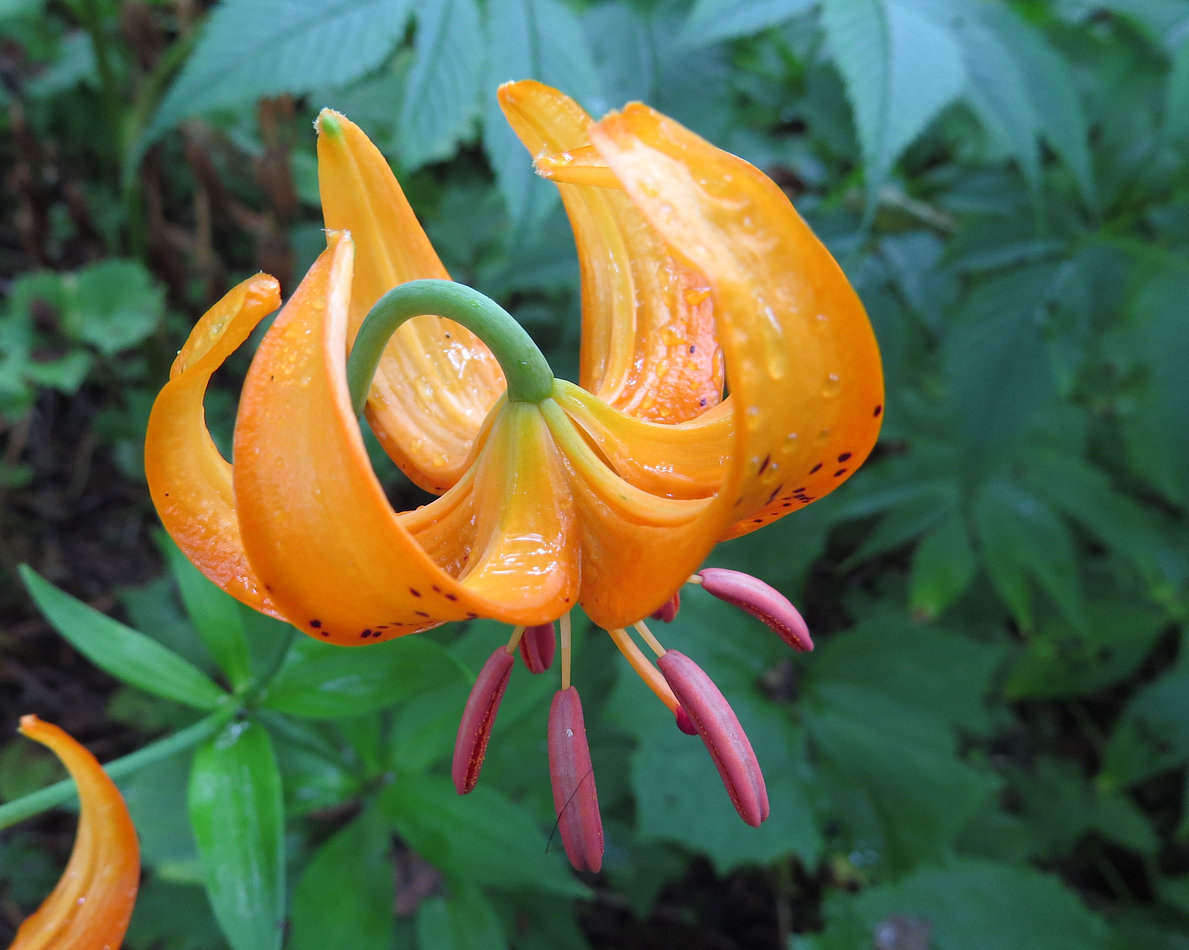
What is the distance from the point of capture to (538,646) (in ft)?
2.39

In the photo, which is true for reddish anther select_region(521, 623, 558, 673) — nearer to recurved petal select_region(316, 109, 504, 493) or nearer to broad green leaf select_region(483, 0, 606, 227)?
recurved petal select_region(316, 109, 504, 493)

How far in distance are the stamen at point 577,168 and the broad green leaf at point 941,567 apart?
1123mm

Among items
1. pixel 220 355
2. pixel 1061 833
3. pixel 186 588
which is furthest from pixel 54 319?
pixel 1061 833

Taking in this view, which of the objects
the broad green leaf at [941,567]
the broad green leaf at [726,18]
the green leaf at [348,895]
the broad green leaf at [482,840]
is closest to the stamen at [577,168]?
the broad green leaf at [726,18]

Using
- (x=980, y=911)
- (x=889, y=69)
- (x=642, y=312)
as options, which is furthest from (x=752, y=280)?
(x=980, y=911)

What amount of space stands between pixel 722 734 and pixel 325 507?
1.18 feet

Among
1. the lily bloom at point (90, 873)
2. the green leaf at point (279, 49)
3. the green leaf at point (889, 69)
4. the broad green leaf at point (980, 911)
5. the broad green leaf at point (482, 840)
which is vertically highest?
the green leaf at point (279, 49)

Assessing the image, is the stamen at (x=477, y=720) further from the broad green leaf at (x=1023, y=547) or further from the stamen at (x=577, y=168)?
the broad green leaf at (x=1023, y=547)

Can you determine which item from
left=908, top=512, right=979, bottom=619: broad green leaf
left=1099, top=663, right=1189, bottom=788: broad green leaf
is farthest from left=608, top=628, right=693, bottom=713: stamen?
left=1099, top=663, right=1189, bottom=788: broad green leaf

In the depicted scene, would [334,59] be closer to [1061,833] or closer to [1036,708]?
[1061,833]

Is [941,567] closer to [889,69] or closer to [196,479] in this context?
[889,69]

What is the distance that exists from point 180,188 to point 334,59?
153 cm

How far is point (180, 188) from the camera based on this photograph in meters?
2.24

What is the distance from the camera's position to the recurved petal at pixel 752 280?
0.43 m
